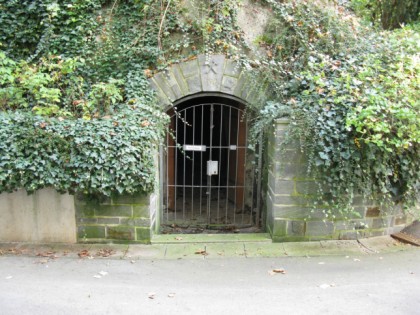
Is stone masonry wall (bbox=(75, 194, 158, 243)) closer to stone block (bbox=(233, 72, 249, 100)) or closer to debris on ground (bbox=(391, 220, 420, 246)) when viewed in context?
stone block (bbox=(233, 72, 249, 100))

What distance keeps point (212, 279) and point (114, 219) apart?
1502mm

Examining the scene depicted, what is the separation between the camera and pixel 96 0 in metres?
5.86

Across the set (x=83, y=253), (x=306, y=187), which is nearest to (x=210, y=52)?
(x=306, y=187)

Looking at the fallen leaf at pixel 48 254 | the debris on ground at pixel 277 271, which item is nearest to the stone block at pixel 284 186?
the debris on ground at pixel 277 271

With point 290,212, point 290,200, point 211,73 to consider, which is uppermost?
point 211,73

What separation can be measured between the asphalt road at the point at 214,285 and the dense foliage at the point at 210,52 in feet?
2.77

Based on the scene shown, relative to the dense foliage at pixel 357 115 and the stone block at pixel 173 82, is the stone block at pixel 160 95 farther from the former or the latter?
the dense foliage at pixel 357 115

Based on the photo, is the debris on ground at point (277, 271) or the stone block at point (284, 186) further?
the stone block at point (284, 186)

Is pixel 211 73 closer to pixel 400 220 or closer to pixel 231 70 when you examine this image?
pixel 231 70

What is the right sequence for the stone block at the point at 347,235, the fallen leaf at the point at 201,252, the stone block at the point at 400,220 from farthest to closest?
1. the stone block at the point at 400,220
2. the stone block at the point at 347,235
3. the fallen leaf at the point at 201,252

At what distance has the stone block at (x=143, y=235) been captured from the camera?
16.3ft

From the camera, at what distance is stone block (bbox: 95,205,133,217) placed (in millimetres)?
4914

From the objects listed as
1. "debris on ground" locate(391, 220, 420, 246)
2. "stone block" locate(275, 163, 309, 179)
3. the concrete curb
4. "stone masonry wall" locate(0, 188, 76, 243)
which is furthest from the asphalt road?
"stone block" locate(275, 163, 309, 179)

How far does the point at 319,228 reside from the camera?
4.99 metres
